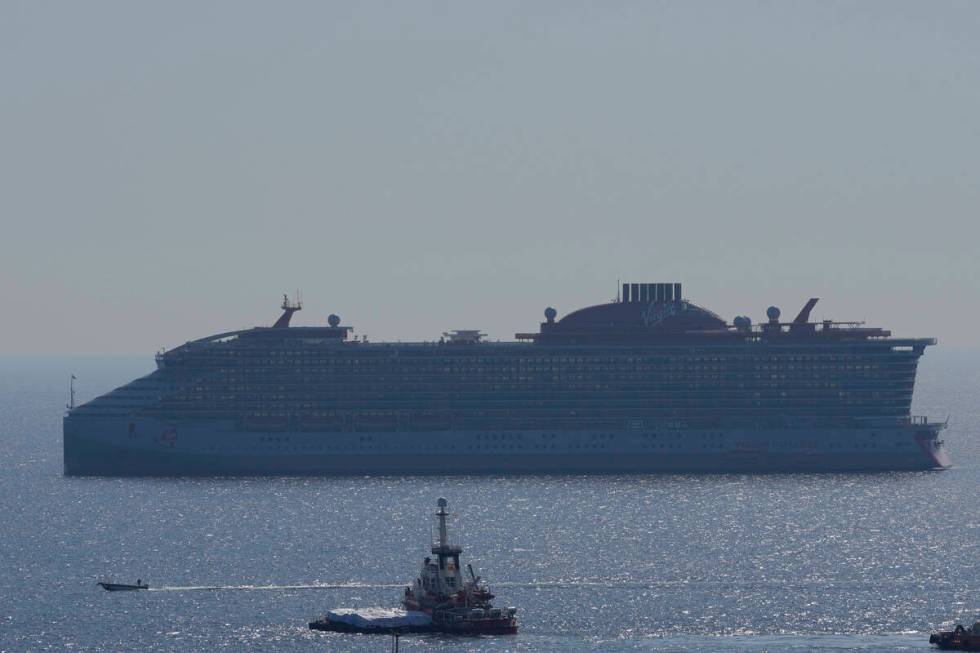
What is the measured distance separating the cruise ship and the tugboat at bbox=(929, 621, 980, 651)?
63284mm

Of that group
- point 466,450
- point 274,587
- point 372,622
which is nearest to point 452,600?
point 372,622

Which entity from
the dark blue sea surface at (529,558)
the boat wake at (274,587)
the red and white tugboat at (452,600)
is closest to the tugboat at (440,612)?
the red and white tugboat at (452,600)

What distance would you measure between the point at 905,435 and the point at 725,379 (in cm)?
1180

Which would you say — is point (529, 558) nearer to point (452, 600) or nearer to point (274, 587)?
point (274, 587)

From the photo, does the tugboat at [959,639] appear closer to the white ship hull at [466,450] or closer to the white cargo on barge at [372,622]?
the white cargo on barge at [372,622]

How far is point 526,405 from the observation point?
15300cm

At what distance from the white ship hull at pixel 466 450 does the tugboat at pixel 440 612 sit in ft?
178

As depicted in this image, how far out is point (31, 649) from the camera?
88.3 metres

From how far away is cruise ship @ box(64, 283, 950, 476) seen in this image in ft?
492

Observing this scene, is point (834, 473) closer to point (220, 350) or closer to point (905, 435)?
point (905, 435)

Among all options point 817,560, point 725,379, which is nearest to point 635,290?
point 725,379

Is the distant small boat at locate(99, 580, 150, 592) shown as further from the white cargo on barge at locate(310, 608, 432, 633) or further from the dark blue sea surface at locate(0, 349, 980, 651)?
the white cargo on barge at locate(310, 608, 432, 633)

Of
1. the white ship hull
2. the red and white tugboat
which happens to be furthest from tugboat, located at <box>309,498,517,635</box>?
the white ship hull

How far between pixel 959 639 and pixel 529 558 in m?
27.4
